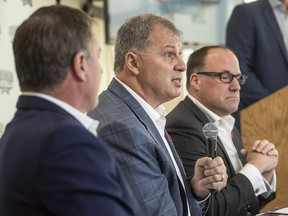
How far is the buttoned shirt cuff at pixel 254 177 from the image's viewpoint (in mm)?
2074

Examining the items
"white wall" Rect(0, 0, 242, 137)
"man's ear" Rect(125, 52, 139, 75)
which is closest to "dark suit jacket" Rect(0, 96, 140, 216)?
"man's ear" Rect(125, 52, 139, 75)

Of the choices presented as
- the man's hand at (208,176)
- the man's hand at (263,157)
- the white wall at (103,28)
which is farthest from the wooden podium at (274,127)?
the white wall at (103,28)

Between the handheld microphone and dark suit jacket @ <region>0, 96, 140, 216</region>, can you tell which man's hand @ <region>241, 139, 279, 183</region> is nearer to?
the handheld microphone

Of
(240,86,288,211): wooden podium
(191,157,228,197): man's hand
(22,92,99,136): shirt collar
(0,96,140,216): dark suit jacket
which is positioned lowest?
(240,86,288,211): wooden podium

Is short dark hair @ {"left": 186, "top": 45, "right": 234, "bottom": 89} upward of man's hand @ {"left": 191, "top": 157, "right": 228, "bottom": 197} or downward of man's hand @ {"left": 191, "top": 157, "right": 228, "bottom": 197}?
upward

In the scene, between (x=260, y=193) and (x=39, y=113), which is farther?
(x=260, y=193)

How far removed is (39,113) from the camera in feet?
3.71

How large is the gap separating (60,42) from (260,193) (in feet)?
4.19

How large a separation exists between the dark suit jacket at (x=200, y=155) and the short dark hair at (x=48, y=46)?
3.37 ft

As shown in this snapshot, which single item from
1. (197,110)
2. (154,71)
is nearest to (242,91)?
(197,110)

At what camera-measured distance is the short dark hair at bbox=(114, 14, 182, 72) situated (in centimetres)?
188

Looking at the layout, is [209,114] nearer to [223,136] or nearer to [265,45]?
[223,136]

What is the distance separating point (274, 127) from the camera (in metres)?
2.61

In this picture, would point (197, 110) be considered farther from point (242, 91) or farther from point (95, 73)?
point (95, 73)
